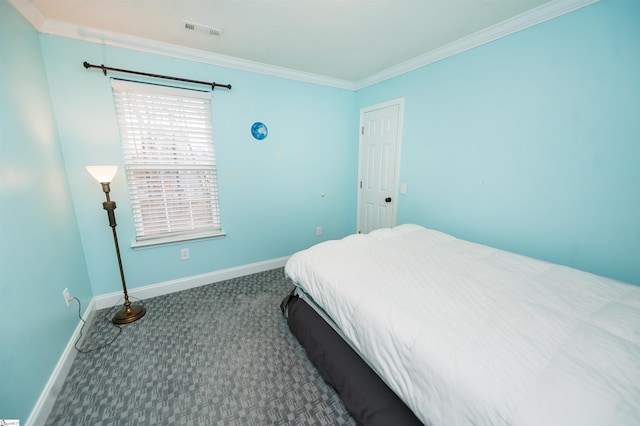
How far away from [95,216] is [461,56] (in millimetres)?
3609

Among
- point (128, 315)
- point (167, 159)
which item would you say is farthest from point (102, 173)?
point (128, 315)

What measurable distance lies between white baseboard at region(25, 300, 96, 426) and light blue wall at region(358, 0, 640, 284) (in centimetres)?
313

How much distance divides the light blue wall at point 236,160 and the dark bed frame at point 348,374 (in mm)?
1390

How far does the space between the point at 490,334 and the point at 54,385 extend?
2.33 meters

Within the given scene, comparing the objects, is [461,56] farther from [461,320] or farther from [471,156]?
[461,320]

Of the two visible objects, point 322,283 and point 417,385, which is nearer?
point 417,385

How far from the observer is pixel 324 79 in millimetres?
2953

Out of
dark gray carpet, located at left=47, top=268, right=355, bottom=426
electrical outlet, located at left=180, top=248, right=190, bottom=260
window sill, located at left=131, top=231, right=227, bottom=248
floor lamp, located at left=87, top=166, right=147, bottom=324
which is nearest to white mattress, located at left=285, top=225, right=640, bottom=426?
dark gray carpet, located at left=47, top=268, right=355, bottom=426

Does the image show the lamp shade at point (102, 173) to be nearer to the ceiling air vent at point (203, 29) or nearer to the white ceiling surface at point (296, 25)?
the white ceiling surface at point (296, 25)

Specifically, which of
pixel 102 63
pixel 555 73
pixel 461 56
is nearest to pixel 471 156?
pixel 555 73

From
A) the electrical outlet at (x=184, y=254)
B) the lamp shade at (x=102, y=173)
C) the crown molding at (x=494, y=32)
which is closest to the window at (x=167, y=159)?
the electrical outlet at (x=184, y=254)

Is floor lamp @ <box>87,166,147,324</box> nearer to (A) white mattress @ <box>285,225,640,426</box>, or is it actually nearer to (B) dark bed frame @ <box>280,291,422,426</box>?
(B) dark bed frame @ <box>280,291,422,426</box>

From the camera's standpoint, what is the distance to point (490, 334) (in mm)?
918

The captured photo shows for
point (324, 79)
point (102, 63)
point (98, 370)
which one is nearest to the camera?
point (98, 370)
